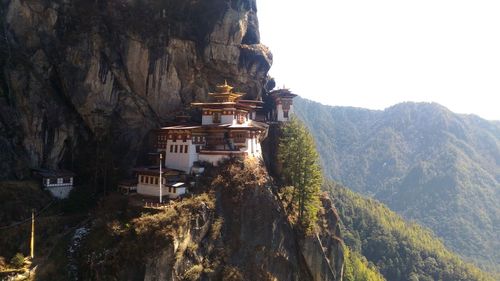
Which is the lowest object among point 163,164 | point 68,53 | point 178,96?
point 163,164

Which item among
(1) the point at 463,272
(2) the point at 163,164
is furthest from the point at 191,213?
(1) the point at 463,272

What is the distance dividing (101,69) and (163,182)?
53.4ft

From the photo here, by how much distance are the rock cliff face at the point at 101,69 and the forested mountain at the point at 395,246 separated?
93.5 metres

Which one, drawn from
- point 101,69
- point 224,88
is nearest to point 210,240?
point 224,88

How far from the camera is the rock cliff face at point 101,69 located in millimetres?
42219

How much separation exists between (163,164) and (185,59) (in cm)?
1461

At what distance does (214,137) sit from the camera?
46281 mm

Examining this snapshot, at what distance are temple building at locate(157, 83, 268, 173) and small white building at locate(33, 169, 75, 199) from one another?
1031 cm

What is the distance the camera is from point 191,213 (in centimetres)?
3622

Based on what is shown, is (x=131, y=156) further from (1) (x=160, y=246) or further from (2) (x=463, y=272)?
(2) (x=463, y=272)

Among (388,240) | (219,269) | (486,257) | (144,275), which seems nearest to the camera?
(144,275)

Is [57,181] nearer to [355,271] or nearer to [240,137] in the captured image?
[240,137]

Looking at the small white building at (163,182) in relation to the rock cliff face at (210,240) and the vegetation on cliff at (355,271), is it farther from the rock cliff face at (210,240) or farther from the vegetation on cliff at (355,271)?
the vegetation on cliff at (355,271)

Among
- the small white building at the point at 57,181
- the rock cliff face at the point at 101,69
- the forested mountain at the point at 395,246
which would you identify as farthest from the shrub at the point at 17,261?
the forested mountain at the point at 395,246
